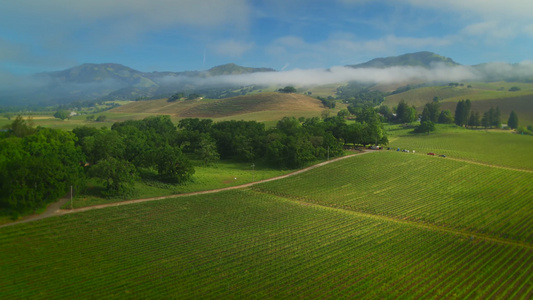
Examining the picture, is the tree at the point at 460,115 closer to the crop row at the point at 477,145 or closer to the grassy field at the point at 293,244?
the crop row at the point at 477,145

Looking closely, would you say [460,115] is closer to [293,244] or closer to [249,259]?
[293,244]

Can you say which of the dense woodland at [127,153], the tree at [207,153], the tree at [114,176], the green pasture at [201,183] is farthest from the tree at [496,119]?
the tree at [114,176]

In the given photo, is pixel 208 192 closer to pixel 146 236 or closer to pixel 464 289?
pixel 146 236

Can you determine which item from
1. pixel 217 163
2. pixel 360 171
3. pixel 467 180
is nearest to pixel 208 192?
pixel 217 163

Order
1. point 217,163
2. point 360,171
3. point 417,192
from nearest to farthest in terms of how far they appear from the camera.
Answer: point 417,192 → point 360,171 → point 217,163

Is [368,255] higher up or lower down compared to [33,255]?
lower down
